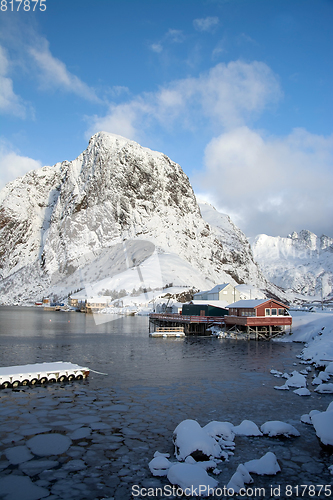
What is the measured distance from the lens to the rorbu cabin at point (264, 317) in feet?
169

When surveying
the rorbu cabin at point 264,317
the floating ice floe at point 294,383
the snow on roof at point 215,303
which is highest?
the snow on roof at point 215,303

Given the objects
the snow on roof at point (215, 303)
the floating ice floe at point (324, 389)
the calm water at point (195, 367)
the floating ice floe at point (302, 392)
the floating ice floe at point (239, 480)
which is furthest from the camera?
the snow on roof at point (215, 303)

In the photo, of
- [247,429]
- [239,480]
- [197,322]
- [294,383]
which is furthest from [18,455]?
[197,322]

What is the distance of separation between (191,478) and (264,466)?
259 centimetres

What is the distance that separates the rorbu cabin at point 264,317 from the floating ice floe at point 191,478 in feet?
141

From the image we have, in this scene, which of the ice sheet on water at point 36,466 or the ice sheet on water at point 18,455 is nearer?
the ice sheet on water at point 36,466

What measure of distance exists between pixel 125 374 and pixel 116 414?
9.19 m

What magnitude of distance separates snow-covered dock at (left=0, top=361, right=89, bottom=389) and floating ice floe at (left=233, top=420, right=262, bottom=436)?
508 inches

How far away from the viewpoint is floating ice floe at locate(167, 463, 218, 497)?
31.8ft

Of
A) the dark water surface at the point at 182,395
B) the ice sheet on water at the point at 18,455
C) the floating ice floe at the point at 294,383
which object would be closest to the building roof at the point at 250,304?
the dark water surface at the point at 182,395

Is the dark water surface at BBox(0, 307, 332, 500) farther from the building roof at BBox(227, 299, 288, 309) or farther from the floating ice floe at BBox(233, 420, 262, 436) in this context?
the building roof at BBox(227, 299, 288, 309)

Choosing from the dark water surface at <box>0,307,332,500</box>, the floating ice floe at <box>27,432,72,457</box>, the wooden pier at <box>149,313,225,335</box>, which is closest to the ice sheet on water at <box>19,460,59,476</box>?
the floating ice floe at <box>27,432,72,457</box>

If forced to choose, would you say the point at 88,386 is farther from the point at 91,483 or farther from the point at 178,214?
the point at 178,214

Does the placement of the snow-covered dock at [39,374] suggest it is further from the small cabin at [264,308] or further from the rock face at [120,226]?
the rock face at [120,226]
